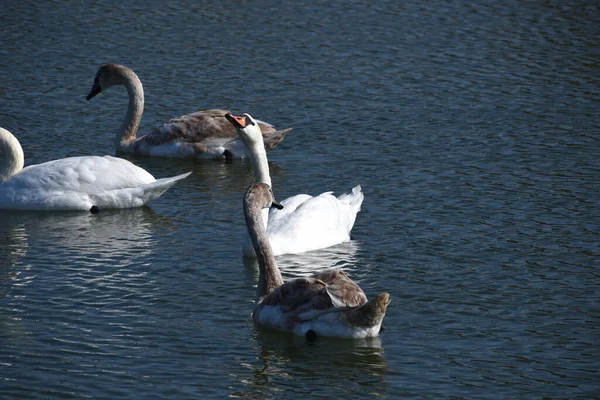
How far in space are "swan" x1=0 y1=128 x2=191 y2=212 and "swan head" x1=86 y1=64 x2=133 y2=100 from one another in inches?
163

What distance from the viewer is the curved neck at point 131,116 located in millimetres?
18594

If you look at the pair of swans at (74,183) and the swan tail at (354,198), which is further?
the pair of swans at (74,183)

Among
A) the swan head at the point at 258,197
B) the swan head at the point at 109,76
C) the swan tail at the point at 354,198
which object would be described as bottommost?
the swan tail at the point at 354,198

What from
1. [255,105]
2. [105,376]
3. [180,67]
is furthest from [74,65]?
[105,376]

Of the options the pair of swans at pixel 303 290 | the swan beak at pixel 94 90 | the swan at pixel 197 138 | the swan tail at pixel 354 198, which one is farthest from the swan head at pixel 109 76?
the pair of swans at pixel 303 290

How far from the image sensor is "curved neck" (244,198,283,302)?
11078mm

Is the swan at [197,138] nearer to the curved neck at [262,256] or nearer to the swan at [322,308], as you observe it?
the curved neck at [262,256]

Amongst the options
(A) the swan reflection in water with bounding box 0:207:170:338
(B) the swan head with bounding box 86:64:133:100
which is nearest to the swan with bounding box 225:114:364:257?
(A) the swan reflection in water with bounding box 0:207:170:338

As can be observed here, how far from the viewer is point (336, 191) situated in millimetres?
15648

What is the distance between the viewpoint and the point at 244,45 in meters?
24.2

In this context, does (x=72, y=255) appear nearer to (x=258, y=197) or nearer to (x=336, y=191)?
(x=258, y=197)

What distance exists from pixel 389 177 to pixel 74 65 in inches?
354

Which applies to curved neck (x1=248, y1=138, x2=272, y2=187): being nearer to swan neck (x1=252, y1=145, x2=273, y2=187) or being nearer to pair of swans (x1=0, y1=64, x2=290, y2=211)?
swan neck (x1=252, y1=145, x2=273, y2=187)

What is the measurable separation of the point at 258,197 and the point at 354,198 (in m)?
3.18
